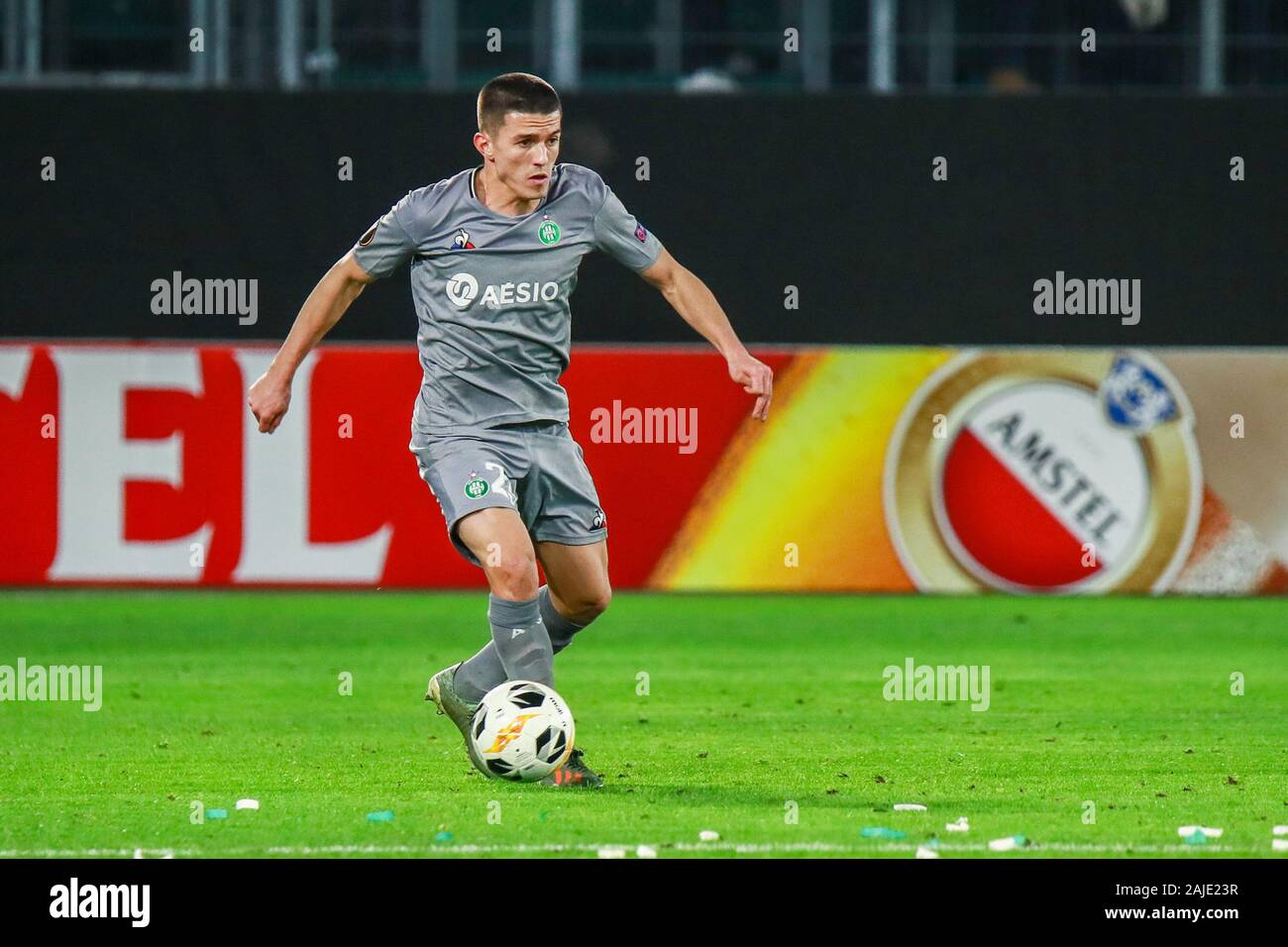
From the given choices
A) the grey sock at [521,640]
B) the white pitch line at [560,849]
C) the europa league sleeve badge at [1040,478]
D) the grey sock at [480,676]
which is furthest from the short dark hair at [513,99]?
the europa league sleeve badge at [1040,478]

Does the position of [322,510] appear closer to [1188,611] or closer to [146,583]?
[146,583]

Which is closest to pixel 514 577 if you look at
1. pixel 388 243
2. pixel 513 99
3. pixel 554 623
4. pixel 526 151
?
pixel 554 623

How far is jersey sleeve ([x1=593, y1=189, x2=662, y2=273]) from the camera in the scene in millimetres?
6918

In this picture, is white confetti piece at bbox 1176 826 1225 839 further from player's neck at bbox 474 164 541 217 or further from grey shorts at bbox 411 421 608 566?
player's neck at bbox 474 164 541 217

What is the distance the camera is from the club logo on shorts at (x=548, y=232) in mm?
6832

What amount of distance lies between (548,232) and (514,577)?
1.14m

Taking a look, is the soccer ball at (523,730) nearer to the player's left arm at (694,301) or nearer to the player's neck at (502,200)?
the player's left arm at (694,301)

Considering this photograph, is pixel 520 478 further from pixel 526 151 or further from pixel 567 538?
pixel 526 151

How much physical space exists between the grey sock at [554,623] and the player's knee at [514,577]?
0.51 metres

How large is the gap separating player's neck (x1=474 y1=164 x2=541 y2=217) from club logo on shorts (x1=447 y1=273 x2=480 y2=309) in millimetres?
246

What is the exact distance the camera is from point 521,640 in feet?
21.8

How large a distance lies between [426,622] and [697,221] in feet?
13.1

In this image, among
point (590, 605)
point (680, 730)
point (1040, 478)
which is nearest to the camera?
point (590, 605)

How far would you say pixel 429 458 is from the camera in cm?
686
